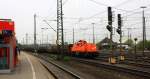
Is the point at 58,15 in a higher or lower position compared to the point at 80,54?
higher

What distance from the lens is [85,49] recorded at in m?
59.6

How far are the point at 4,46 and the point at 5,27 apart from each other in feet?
5.02

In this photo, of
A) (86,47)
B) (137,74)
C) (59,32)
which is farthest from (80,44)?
(137,74)

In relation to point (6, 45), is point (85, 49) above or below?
below

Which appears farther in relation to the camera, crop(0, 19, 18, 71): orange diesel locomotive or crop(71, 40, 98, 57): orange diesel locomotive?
crop(71, 40, 98, 57): orange diesel locomotive

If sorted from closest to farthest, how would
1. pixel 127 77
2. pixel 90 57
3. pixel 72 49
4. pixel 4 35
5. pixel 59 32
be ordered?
pixel 127 77 → pixel 4 35 → pixel 59 32 → pixel 90 57 → pixel 72 49

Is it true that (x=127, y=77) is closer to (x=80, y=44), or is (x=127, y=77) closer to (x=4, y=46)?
(x=4, y=46)

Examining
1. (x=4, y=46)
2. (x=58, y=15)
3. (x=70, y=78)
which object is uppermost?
(x=58, y=15)

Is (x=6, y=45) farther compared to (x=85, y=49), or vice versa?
(x=85, y=49)

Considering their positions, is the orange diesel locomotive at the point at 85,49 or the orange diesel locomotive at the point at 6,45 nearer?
the orange diesel locomotive at the point at 6,45

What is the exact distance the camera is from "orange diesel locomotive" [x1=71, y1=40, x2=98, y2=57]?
58.8 m

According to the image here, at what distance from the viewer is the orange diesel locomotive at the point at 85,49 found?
193ft

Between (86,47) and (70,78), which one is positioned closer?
(70,78)

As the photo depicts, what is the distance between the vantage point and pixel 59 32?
55719 mm
